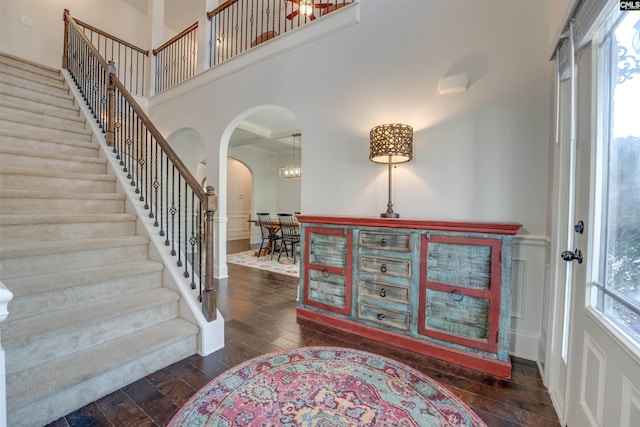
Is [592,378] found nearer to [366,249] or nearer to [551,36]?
[366,249]

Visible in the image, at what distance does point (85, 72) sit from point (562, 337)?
5917 mm

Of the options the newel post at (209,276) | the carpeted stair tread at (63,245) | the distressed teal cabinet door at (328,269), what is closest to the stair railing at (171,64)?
the carpeted stair tread at (63,245)

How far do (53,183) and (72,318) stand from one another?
146 cm

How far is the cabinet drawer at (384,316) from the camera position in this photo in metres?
A: 2.10

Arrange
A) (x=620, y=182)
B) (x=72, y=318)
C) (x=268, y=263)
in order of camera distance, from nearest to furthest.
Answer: (x=620, y=182), (x=72, y=318), (x=268, y=263)

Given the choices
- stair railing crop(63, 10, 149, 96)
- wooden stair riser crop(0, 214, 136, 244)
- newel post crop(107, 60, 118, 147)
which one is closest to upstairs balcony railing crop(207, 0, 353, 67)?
newel post crop(107, 60, 118, 147)

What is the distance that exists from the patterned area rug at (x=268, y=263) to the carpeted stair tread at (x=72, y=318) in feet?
8.18

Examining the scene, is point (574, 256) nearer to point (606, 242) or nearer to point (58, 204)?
point (606, 242)

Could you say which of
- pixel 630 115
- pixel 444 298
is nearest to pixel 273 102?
pixel 444 298

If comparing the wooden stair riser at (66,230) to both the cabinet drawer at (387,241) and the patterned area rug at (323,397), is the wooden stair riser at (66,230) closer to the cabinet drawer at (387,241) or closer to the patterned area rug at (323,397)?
the patterned area rug at (323,397)

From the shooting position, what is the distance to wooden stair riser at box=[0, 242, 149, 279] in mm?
1673

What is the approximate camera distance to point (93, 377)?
147 centimetres

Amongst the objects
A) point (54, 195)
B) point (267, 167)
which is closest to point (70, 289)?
point (54, 195)

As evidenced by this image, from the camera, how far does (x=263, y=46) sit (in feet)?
11.5
